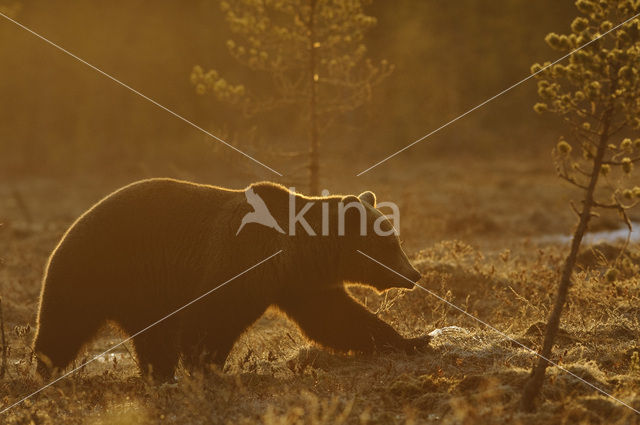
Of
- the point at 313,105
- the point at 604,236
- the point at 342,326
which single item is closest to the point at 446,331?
the point at 342,326

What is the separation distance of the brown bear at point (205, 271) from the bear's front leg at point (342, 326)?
0.4 inches

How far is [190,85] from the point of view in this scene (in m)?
39.3

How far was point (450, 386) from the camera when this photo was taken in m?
6.24

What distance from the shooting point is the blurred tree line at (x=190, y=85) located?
35.9 metres

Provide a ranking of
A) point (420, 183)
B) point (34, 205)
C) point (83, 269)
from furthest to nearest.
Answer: point (420, 183) → point (34, 205) → point (83, 269)

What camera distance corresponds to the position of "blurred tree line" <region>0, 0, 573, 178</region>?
35.9m

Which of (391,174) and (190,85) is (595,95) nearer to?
(391,174)

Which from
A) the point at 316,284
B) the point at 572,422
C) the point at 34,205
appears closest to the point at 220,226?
the point at 316,284

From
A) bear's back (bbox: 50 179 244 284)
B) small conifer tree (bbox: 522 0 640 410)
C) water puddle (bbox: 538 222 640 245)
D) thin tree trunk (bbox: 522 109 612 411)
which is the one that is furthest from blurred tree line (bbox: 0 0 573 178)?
thin tree trunk (bbox: 522 109 612 411)

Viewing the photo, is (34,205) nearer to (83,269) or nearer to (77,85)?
(77,85)

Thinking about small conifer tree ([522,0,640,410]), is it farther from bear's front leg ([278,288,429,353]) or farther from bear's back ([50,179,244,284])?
bear's back ([50,179,244,284])

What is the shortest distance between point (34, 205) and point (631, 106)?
22903 mm

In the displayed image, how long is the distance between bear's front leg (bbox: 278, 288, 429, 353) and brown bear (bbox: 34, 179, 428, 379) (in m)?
0.01

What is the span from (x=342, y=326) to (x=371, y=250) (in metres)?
0.84
